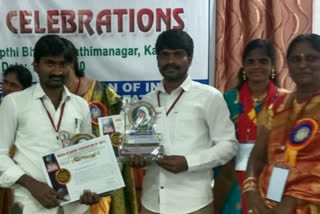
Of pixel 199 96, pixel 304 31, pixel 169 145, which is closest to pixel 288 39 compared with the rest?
pixel 304 31

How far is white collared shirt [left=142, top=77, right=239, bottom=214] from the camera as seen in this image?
1.97 meters

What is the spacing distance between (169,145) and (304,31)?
1653 mm

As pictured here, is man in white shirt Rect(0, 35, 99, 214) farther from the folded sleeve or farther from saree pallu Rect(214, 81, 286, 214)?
saree pallu Rect(214, 81, 286, 214)

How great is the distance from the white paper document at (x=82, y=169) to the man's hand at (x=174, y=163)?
0.22 meters

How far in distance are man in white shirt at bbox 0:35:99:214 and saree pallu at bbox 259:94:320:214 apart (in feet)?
2.61

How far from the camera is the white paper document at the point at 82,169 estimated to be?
1.81 m

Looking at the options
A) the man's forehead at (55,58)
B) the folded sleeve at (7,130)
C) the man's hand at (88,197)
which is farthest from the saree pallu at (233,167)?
the folded sleeve at (7,130)

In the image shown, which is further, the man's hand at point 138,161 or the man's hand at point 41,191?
the man's hand at point 138,161

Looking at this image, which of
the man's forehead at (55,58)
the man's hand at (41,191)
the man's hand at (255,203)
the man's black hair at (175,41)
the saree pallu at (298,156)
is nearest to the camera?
the saree pallu at (298,156)

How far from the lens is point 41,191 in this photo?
1778 mm

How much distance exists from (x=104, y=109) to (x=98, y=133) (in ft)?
0.52

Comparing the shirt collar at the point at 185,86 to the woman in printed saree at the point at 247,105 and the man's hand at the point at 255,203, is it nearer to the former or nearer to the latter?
the woman in printed saree at the point at 247,105

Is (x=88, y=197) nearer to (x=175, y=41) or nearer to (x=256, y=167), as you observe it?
(x=256, y=167)

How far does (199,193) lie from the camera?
199cm
